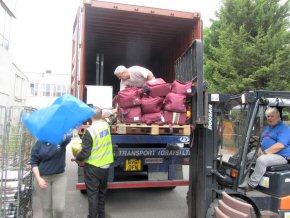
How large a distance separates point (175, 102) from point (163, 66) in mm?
3555

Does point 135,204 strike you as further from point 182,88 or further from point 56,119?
point 56,119

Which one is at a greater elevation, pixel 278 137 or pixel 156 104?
pixel 156 104

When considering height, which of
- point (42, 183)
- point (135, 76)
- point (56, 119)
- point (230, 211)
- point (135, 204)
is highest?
point (135, 76)

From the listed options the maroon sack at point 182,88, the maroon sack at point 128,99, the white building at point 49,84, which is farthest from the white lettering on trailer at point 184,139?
the white building at point 49,84

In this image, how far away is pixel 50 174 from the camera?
400 centimetres

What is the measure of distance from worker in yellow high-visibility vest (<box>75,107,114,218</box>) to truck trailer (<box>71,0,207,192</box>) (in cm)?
27

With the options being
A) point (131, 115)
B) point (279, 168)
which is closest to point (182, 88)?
point (131, 115)

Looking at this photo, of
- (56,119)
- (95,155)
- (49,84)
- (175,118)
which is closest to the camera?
(56,119)

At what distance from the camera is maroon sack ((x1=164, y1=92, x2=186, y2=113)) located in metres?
4.60

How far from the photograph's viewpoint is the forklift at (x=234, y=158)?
12.1 feet

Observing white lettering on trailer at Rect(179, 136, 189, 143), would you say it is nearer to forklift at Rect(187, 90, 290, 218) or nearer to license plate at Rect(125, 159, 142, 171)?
forklift at Rect(187, 90, 290, 218)

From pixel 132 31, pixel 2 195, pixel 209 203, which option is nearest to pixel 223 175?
pixel 209 203

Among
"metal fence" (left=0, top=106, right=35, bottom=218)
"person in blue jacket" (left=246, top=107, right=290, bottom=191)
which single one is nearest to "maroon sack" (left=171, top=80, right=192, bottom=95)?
"person in blue jacket" (left=246, top=107, right=290, bottom=191)

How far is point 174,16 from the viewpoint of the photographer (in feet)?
19.9
